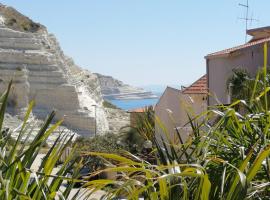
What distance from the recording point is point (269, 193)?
2.87m

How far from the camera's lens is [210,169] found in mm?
2918

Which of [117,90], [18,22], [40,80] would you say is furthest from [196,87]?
[117,90]

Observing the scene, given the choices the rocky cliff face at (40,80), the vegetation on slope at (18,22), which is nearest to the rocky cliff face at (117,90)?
the vegetation on slope at (18,22)

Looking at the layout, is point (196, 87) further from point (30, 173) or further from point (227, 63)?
point (30, 173)

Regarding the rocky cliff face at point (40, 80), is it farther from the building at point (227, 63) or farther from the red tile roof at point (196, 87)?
the building at point (227, 63)

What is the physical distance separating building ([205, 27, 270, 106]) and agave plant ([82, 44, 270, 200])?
13643 mm

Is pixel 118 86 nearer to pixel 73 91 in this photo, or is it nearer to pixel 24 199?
pixel 73 91

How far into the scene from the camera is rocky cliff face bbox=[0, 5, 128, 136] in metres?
55.6

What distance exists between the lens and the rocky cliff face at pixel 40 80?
55.6 m

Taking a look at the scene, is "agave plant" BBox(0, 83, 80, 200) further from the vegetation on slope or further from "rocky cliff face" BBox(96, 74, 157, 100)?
"rocky cliff face" BBox(96, 74, 157, 100)

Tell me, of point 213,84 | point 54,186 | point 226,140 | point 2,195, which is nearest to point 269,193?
point 226,140

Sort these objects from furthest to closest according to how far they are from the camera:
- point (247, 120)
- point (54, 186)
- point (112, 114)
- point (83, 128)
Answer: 1. point (112, 114)
2. point (83, 128)
3. point (247, 120)
4. point (54, 186)

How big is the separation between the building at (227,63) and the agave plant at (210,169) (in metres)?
13.6

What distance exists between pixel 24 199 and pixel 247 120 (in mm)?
1277
